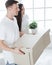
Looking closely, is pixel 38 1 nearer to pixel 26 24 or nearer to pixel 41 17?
pixel 41 17

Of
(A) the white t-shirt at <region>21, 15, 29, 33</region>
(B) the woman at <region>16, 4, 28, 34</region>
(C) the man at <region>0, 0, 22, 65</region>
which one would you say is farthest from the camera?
(A) the white t-shirt at <region>21, 15, 29, 33</region>

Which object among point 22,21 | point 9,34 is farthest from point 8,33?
point 22,21

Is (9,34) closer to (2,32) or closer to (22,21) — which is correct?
(2,32)

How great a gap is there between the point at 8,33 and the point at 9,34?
0.02 m

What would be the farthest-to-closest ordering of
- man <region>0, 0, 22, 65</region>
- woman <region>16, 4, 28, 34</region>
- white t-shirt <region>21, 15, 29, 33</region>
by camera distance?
white t-shirt <region>21, 15, 29, 33</region> → woman <region>16, 4, 28, 34</region> → man <region>0, 0, 22, 65</region>

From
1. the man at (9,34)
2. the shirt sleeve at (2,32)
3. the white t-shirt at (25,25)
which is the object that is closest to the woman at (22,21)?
the white t-shirt at (25,25)

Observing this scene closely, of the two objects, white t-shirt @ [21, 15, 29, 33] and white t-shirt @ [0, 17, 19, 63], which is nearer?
white t-shirt @ [0, 17, 19, 63]

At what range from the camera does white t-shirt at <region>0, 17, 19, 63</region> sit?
2275 millimetres

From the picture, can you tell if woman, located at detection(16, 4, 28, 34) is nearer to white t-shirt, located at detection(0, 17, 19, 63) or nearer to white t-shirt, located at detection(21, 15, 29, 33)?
white t-shirt, located at detection(21, 15, 29, 33)

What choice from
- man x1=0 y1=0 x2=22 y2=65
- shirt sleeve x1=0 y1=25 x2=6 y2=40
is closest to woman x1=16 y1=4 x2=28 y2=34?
man x1=0 y1=0 x2=22 y2=65

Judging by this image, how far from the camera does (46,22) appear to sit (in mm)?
4586

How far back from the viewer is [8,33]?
92.4 inches

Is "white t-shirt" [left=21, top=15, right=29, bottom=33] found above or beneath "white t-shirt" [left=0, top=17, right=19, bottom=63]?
beneath

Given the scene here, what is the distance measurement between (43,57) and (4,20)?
5.95ft
